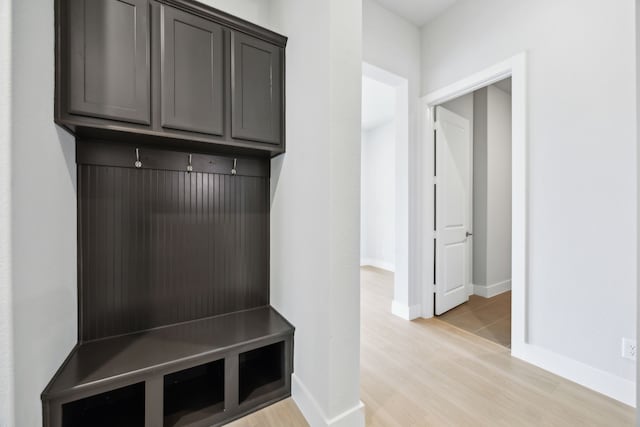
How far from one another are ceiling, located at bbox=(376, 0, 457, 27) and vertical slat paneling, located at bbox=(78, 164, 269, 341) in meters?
2.23

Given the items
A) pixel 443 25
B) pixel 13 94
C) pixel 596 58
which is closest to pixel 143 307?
pixel 13 94

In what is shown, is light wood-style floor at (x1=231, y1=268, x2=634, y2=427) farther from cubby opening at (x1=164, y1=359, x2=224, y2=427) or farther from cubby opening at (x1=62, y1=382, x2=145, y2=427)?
cubby opening at (x1=62, y1=382, x2=145, y2=427)

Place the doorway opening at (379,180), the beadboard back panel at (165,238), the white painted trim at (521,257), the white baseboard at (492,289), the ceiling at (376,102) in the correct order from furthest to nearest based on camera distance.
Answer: the doorway opening at (379,180) < the ceiling at (376,102) < the white baseboard at (492,289) < the white painted trim at (521,257) < the beadboard back panel at (165,238)

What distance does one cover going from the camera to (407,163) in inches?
109

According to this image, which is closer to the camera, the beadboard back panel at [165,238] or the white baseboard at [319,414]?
the white baseboard at [319,414]

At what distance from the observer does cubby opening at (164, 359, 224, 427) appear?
4.68ft

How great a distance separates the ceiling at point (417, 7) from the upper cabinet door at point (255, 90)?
1.60 m

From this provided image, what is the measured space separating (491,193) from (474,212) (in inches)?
13.1

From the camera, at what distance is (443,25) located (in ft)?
8.70

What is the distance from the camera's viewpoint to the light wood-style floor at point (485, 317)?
248 centimetres

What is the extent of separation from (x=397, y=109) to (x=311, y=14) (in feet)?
5.61

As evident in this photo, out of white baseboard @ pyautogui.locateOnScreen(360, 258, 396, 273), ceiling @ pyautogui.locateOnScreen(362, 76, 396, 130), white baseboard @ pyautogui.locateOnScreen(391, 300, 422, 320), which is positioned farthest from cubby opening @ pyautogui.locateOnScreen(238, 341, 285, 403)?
white baseboard @ pyautogui.locateOnScreen(360, 258, 396, 273)

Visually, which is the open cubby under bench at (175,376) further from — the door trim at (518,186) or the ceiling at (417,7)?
the ceiling at (417,7)

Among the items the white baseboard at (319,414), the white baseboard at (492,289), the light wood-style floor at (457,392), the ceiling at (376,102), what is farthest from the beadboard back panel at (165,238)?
the white baseboard at (492,289)
